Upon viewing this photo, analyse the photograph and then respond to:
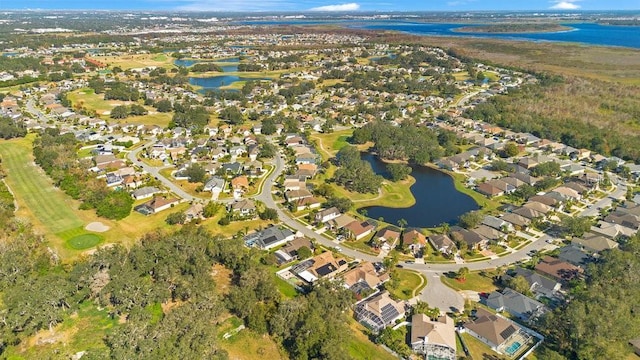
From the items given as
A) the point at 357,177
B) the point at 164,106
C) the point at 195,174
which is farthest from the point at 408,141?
the point at 164,106

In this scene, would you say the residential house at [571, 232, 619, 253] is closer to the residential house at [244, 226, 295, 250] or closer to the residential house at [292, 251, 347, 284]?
the residential house at [292, 251, 347, 284]

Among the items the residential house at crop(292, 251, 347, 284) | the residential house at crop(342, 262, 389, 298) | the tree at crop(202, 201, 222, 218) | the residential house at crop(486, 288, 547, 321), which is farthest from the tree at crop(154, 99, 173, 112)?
the residential house at crop(486, 288, 547, 321)

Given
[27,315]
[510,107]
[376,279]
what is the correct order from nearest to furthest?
[27,315], [376,279], [510,107]

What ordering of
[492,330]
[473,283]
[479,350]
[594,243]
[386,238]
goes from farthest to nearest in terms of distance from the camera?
[386,238] → [594,243] → [473,283] → [492,330] → [479,350]

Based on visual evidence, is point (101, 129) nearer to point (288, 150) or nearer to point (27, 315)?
point (288, 150)

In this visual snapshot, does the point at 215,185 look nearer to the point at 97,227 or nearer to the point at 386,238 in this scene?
the point at 97,227

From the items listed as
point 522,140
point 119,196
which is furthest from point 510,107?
point 119,196

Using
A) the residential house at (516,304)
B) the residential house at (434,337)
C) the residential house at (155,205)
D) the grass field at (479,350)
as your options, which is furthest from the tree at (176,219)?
the residential house at (516,304)
